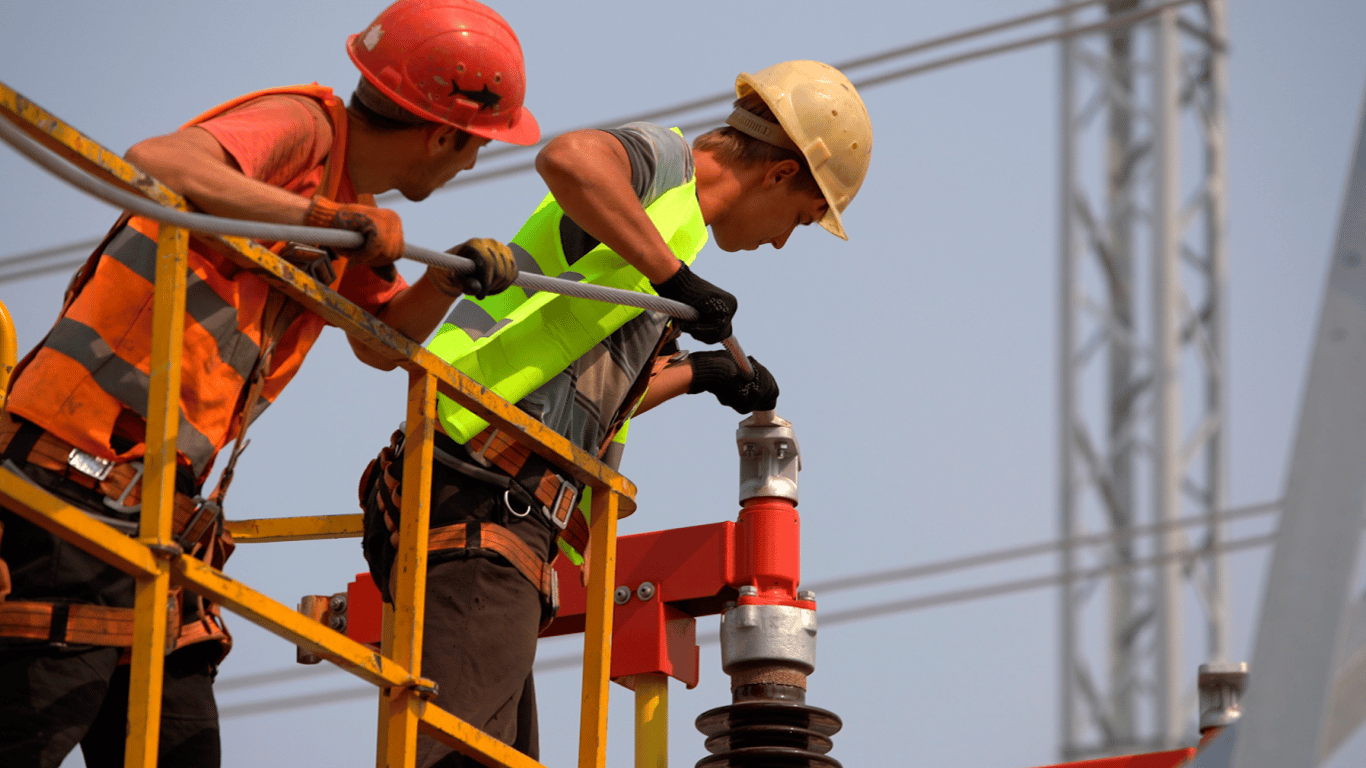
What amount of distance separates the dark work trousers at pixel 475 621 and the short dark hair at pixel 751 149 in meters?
0.92

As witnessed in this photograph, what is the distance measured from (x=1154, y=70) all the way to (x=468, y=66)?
9.33 metres

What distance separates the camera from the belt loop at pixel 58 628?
2.77 meters

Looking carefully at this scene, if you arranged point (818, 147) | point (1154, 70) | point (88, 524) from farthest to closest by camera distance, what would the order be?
point (1154, 70) < point (818, 147) < point (88, 524)

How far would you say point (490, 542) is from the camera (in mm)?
3328

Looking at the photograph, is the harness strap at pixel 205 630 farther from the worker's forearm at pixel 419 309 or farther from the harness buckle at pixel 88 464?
the worker's forearm at pixel 419 309

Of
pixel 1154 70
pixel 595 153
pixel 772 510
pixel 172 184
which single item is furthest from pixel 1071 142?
pixel 172 184

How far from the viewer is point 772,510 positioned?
14.1 feet

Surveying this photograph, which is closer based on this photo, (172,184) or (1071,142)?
(172,184)

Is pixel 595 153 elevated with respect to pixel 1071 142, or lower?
lower

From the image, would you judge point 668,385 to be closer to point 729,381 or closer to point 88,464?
point 729,381

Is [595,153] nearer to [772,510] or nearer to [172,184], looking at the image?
[172,184]

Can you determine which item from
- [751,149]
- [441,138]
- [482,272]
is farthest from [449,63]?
[751,149]

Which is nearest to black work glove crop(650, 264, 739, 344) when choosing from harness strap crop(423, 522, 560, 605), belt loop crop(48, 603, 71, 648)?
harness strap crop(423, 522, 560, 605)

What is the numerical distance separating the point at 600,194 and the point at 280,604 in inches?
39.4
